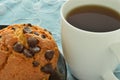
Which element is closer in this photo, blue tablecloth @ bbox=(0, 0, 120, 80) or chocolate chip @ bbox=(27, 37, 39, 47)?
chocolate chip @ bbox=(27, 37, 39, 47)

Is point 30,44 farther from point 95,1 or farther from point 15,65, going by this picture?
point 95,1

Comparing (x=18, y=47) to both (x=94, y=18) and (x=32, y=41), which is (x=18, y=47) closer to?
(x=32, y=41)

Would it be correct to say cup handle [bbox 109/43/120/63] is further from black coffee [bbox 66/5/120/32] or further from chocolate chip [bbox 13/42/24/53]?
chocolate chip [bbox 13/42/24/53]

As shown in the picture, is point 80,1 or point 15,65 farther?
point 80,1

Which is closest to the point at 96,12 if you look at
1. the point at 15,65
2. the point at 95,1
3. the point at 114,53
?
the point at 95,1

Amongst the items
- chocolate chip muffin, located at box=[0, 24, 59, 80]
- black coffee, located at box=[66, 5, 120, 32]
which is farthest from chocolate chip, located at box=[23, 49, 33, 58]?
black coffee, located at box=[66, 5, 120, 32]

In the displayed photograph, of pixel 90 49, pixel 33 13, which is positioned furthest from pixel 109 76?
pixel 33 13
